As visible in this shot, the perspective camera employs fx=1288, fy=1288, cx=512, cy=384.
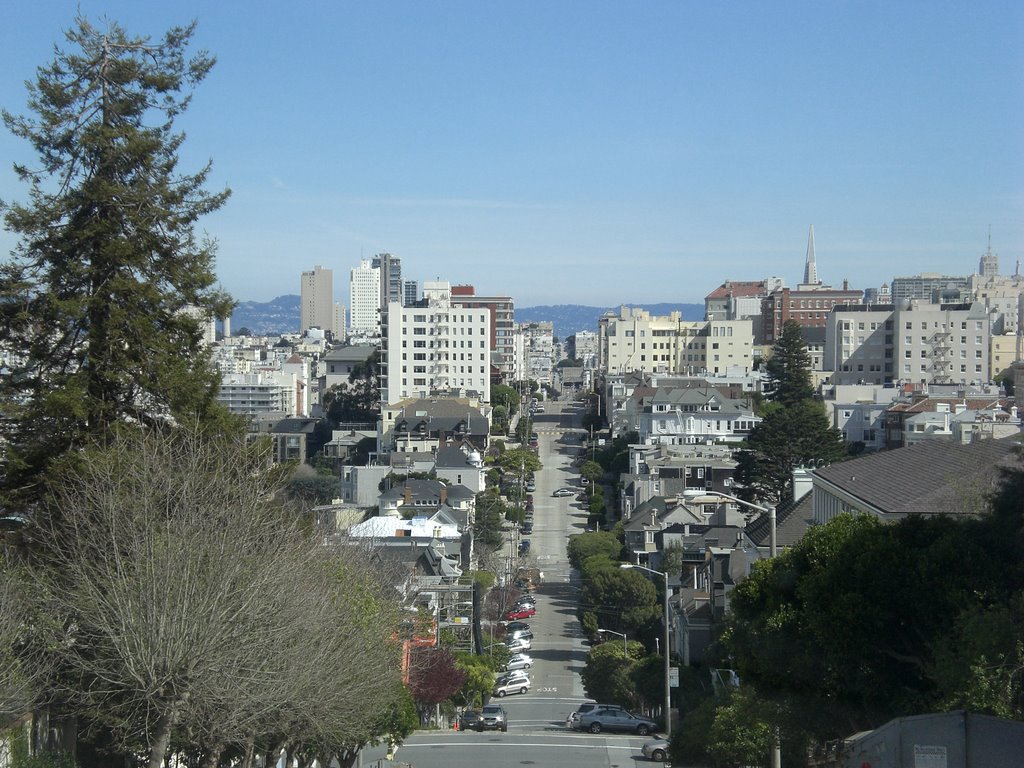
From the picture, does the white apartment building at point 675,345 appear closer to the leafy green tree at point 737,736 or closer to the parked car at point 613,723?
the parked car at point 613,723

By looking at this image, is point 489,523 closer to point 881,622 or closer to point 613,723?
point 613,723

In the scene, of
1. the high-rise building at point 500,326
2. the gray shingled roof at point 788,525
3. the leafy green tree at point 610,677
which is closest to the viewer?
the gray shingled roof at point 788,525

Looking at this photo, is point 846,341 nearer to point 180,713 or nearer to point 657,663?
point 657,663

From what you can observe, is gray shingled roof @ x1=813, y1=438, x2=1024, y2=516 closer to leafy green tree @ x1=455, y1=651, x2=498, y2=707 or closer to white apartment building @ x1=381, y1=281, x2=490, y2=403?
leafy green tree @ x1=455, y1=651, x2=498, y2=707

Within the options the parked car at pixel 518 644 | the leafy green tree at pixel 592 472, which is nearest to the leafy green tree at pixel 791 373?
the leafy green tree at pixel 592 472

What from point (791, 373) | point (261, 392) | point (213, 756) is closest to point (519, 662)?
point (213, 756)

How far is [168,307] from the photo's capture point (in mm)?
16609

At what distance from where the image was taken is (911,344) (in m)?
111

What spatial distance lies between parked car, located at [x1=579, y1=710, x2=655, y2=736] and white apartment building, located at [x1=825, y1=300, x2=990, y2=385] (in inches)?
3104

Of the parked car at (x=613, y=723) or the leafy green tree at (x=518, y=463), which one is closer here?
the parked car at (x=613, y=723)

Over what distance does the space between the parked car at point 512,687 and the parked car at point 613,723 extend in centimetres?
774

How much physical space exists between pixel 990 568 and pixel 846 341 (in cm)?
10676

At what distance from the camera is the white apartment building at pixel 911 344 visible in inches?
4254

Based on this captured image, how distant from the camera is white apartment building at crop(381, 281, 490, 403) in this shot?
104 meters
